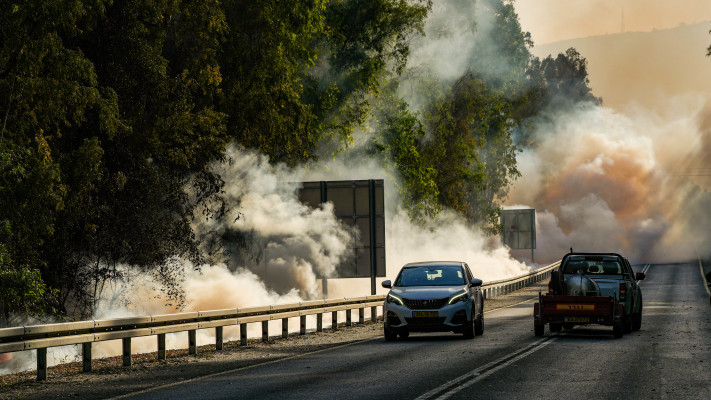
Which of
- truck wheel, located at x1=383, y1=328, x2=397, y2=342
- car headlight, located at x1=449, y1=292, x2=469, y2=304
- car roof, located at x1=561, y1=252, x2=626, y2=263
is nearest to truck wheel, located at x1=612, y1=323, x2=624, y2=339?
car roof, located at x1=561, y1=252, x2=626, y2=263

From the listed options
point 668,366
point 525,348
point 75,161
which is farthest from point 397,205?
point 668,366

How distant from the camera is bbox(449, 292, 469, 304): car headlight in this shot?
72.2ft

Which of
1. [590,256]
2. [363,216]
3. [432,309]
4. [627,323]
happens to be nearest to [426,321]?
[432,309]

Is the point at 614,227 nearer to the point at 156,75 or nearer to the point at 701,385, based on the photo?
the point at 156,75

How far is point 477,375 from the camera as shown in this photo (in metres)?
14.6

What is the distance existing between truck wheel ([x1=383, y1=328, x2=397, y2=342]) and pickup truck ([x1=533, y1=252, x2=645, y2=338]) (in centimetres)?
307

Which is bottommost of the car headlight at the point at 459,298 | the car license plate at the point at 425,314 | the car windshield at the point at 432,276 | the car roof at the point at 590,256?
the car license plate at the point at 425,314

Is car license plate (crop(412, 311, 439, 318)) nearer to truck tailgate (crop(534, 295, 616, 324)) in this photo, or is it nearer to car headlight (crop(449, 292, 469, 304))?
car headlight (crop(449, 292, 469, 304))

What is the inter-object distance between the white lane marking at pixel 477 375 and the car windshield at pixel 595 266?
4.09m

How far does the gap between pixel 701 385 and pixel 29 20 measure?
14.9m

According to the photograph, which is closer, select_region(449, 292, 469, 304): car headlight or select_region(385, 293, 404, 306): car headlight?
select_region(449, 292, 469, 304): car headlight

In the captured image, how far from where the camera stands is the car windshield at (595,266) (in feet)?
78.4

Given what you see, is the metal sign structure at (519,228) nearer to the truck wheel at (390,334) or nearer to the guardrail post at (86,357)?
the truck wheel at (390,334)

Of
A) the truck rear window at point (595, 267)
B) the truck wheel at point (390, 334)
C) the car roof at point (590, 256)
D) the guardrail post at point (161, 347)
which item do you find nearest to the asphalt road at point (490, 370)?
the truck wheel at point (390, 334)
